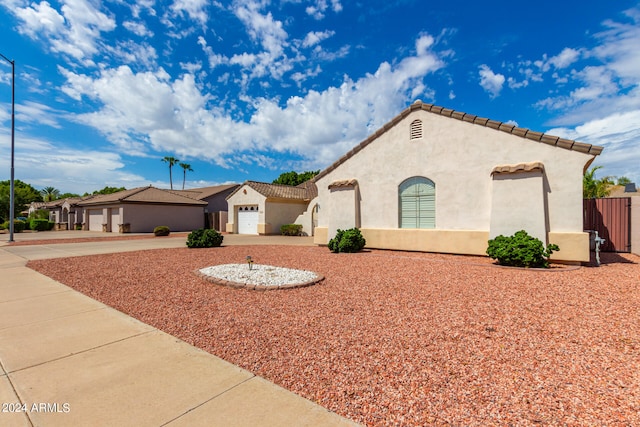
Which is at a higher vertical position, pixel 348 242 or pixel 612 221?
pixel 612 221

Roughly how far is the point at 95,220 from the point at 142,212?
772cm

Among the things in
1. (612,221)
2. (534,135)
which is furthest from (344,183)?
(612,221)

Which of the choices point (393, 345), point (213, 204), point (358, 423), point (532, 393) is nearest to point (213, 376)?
point (358, 423)

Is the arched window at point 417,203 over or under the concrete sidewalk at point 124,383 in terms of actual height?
over

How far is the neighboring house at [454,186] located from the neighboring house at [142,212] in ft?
67.4

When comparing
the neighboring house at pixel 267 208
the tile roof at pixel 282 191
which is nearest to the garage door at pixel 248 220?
the neighboring house at pixel 267 208

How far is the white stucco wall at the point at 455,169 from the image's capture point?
9961 mm

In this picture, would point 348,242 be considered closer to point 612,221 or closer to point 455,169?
point 455,169

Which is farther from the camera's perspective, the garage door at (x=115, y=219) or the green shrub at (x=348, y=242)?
the garage door at (x=115, y=219)

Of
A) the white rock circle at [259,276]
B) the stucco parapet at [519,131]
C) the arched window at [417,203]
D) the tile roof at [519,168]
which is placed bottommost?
the white rock circle at [259,276]

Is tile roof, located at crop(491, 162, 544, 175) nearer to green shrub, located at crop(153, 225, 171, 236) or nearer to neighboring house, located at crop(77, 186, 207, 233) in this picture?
green shrub, located at crop(153, 225, 171, 236)

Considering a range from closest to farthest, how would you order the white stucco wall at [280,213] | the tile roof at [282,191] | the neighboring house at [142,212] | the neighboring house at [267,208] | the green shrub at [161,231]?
1. the green shrub at [161,231]
2. the neighboring house at [267,208]
3. the white stucco wall at [280,213]
4. the tile roof at [282,191]
5. the neighboring house at [142,212]

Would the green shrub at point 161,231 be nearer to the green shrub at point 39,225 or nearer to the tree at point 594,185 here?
the green shrub at point 39,225

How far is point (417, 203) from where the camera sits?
42.5ft
